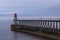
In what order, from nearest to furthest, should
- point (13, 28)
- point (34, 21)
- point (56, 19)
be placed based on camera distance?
point (56, 19)
point (34, 21)
point (13, 28)

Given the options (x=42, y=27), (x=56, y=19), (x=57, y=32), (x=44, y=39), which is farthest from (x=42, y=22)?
(x=44, y=39)

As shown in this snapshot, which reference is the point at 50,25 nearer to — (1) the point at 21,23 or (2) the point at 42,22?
(2) the point at 42,22

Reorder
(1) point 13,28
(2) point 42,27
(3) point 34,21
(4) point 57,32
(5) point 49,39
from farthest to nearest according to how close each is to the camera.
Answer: (1) point 13,28
(3) point 34,21
(2) point 42,27
(4) point 57,32
(5) point 49,39

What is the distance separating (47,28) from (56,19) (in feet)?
3.65

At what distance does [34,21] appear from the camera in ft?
57.0

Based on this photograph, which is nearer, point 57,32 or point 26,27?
point 57,32

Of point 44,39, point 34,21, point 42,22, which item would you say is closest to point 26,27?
point 34,21

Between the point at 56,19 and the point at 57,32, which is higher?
the point at 56,19

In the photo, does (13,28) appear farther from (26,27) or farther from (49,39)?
(49,39)

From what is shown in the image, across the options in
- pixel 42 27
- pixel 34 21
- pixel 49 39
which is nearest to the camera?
pixel 49 39

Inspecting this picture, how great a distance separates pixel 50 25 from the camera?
15.0 metres

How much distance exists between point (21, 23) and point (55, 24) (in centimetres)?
589

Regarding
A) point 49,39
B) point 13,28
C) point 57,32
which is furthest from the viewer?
point 13,28

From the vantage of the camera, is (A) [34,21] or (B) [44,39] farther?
(A) [34,21]
